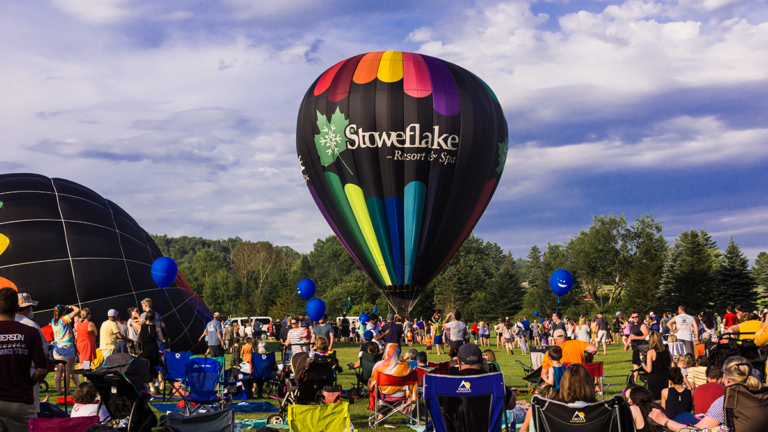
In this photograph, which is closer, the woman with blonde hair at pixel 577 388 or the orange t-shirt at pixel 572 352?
the woman with blonde hair at pixel 577 388

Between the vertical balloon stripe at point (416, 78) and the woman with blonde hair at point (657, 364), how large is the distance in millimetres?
11949

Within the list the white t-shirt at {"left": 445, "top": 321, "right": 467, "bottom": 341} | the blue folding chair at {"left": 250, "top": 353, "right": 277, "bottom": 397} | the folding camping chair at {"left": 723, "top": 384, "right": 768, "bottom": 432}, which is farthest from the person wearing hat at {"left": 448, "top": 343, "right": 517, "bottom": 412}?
the white t-shirt at {"left": 445, "top": 321, "right": 467, "bottom": 341}

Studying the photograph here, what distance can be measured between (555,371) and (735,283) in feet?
111

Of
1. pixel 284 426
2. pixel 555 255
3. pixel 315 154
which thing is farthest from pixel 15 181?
pixel 555 255

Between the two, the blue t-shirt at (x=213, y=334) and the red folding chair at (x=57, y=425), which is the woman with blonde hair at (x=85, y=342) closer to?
the blue t-shirt at (x=213, y=334)

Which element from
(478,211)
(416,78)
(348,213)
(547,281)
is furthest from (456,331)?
(547,281)

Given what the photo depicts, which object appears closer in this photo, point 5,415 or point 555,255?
point 5,415

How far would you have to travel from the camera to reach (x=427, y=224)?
19.5 metres

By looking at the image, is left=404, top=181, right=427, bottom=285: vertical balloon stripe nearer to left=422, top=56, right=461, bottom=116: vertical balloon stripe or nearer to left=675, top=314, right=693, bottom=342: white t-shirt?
left=422, top=56, right=461, bottom=116: vertical balloon stripe

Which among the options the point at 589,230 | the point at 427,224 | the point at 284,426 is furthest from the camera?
the point at 589,230

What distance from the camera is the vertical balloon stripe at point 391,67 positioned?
19406mm

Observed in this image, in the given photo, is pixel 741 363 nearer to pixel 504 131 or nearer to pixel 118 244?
→ pixel 504 131

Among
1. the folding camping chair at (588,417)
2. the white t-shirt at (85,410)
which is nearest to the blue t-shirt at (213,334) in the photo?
the white t-shirt at (85,410)

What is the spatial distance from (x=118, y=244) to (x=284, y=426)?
1259cm
